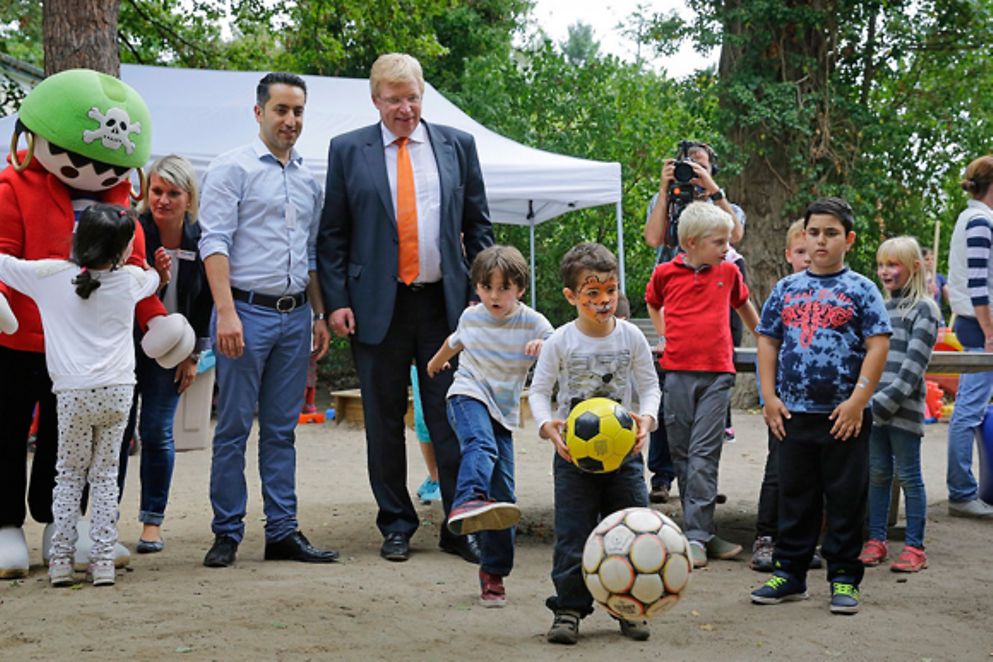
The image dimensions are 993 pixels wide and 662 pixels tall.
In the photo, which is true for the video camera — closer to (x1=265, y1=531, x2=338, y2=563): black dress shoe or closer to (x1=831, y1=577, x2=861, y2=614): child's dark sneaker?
(x1=831, y1=577, x2=861, y2=614): child's dark sneaker

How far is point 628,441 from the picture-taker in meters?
4.02

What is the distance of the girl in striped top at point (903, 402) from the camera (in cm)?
554

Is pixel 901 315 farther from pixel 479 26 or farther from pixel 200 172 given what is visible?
pixel 479 26

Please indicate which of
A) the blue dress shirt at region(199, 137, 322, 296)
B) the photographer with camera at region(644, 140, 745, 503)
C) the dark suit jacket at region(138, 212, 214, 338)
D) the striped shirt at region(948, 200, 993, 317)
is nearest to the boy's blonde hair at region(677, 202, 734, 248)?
the photographer with camera at region(644, 140, 745, 503)

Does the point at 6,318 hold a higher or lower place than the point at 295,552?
higher

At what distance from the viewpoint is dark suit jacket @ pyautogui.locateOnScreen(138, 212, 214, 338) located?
5.48 m

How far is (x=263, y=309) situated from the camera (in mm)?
5285

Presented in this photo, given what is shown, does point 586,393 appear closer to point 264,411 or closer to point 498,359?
point 498,359

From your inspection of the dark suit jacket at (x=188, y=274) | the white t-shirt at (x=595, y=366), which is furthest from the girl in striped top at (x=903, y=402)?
the dark suit jacket at (x=188, y=274)

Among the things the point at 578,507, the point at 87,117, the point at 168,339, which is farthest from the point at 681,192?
the point at 87,117

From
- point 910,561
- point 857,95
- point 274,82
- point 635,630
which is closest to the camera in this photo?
point 635,630

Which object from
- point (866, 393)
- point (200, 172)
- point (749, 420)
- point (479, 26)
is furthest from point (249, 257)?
point (479, 26)

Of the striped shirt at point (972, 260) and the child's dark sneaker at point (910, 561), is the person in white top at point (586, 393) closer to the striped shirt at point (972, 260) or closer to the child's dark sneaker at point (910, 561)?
the child's dark sneaker at point (910, 561)

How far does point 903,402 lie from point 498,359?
214 cm
